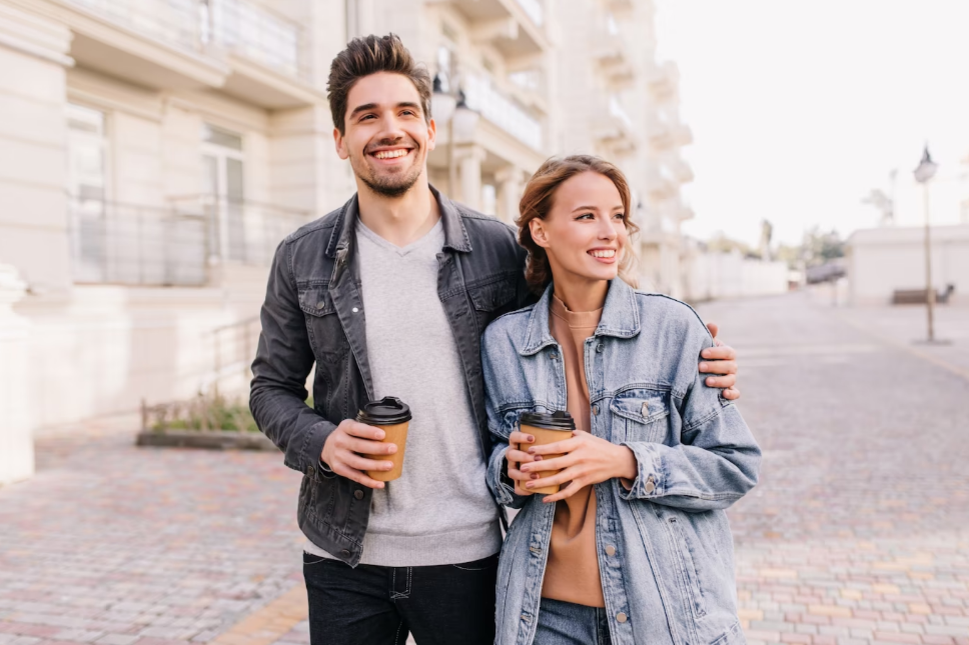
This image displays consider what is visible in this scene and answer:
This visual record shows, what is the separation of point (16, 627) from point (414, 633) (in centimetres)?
315

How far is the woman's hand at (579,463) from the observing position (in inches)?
67.4

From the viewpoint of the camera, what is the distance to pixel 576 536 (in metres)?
1.92

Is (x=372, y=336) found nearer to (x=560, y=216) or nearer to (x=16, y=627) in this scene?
(x=560, y=216)

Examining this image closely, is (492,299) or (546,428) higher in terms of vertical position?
(492,299)

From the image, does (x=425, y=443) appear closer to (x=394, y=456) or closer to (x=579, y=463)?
(x=394, y=456)

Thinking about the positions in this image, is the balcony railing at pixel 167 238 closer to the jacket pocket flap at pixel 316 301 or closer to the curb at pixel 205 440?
the curb at pixel 205 440

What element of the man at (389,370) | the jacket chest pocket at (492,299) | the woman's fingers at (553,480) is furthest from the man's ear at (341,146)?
the woman's fingers at (553,480)

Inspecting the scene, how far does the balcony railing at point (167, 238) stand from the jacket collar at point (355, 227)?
10.7 m

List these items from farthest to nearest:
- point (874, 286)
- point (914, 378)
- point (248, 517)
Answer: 1. point (874, 286)
2. point (914, 378)
3. point (248, 517)

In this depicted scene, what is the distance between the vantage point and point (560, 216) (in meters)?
2.04

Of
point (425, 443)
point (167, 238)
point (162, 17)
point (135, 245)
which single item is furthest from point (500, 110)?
point (425, 443)

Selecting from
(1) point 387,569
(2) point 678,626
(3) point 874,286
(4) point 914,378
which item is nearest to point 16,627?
(1) point 387,569

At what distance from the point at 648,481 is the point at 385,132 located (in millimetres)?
1119

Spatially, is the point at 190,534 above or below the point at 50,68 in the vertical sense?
below
